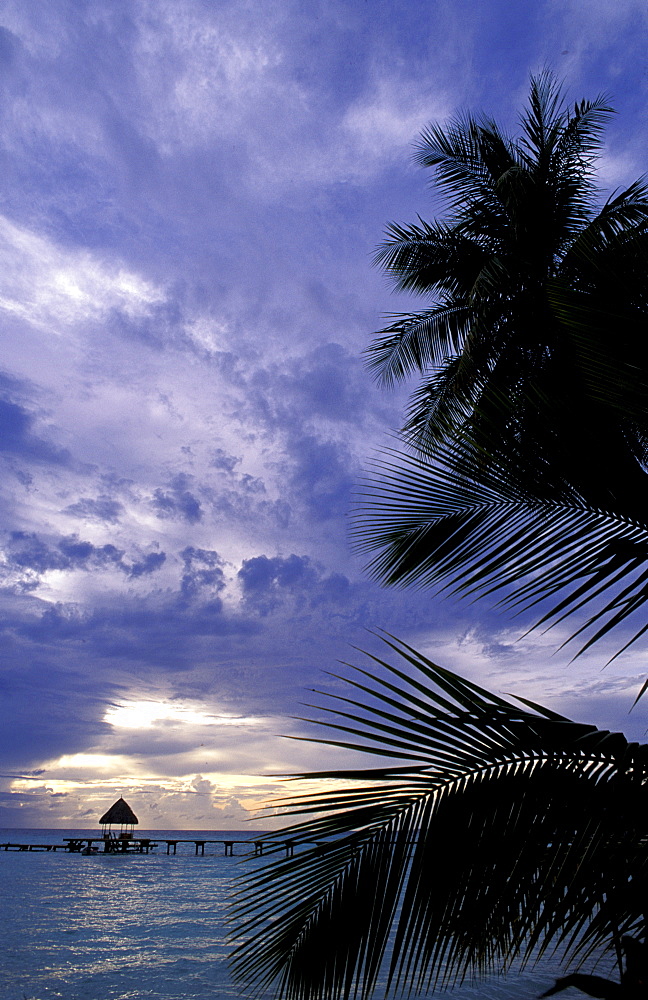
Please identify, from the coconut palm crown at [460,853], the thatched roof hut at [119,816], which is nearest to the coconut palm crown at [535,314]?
the coconut palm crown at [460,853]

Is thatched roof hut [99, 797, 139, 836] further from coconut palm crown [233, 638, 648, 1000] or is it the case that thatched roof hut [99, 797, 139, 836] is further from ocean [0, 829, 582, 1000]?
coconut palm crown [233, 638, 648, 1000]

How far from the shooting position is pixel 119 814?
181ft

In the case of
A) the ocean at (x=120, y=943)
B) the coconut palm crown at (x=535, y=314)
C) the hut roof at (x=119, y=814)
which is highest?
the coconut palm crown at (x=535, y=314)

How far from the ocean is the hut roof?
11725 millimetres

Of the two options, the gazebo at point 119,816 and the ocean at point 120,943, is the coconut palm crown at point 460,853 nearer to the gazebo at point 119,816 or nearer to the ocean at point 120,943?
the ocean at point 120,943

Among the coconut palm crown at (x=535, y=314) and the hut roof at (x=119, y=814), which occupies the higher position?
the coconut palm crown at (x=535, y=314)

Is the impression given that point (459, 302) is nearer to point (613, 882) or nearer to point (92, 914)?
point (613, 882)

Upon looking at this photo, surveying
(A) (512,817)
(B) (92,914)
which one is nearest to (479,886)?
(A) (512,817)

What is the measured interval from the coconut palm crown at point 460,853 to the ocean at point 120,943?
0.79 meters

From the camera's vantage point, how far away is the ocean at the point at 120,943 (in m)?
14.7

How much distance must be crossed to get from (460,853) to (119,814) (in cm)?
6163

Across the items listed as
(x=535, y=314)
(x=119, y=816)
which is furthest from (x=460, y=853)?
(x=119, y=816)

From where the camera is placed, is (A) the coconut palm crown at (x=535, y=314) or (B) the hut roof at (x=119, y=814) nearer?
(A) the coconut palm crown at (x=535, y=314)

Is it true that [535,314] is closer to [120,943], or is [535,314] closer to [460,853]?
[460,853]
